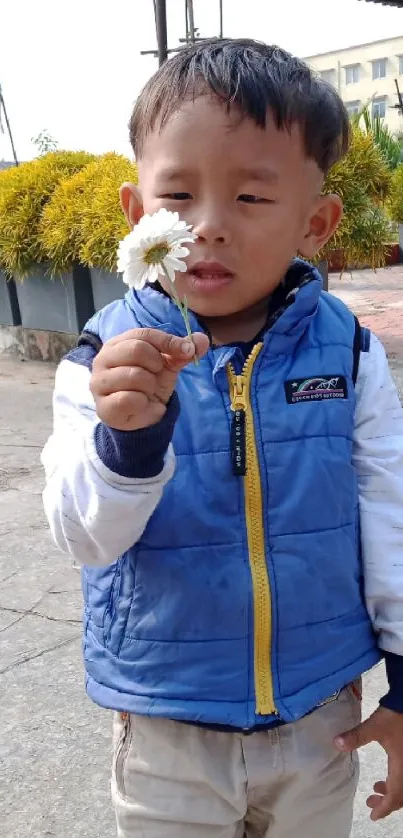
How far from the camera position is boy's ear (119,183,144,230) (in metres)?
1.12

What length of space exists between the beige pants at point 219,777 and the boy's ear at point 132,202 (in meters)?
0.66

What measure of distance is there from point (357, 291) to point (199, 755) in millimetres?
8140

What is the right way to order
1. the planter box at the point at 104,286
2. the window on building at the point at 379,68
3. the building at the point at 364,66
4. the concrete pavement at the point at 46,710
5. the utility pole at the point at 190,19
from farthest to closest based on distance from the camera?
the window on building at the point at 379,68 < the building at the point at 364,66 < the utility pole at the point at 190,19 < the planter box at the point at 104,286 < the concrete pavement at the point at 46,710

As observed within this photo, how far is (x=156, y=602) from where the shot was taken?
102 centimetres

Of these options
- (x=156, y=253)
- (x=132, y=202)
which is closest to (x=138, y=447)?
(x=156, y=253)

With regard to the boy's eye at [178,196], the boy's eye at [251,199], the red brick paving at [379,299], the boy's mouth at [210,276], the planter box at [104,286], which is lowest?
the red brick paving at [379,299]

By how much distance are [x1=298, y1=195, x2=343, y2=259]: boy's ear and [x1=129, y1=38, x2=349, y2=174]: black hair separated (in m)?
0.05

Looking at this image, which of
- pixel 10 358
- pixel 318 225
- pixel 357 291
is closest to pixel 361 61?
pixel 357 291

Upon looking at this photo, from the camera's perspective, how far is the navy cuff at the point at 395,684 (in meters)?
1.10

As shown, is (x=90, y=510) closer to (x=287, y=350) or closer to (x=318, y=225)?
(x=287, y=350)

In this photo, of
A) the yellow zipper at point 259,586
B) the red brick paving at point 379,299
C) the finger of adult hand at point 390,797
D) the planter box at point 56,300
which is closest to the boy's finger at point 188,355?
the yellow zipper at point 259,586

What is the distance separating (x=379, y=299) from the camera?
803 cm

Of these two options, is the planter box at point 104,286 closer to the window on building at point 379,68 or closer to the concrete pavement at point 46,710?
the concrete pavement at point 46,710

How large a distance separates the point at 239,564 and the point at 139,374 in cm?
32
